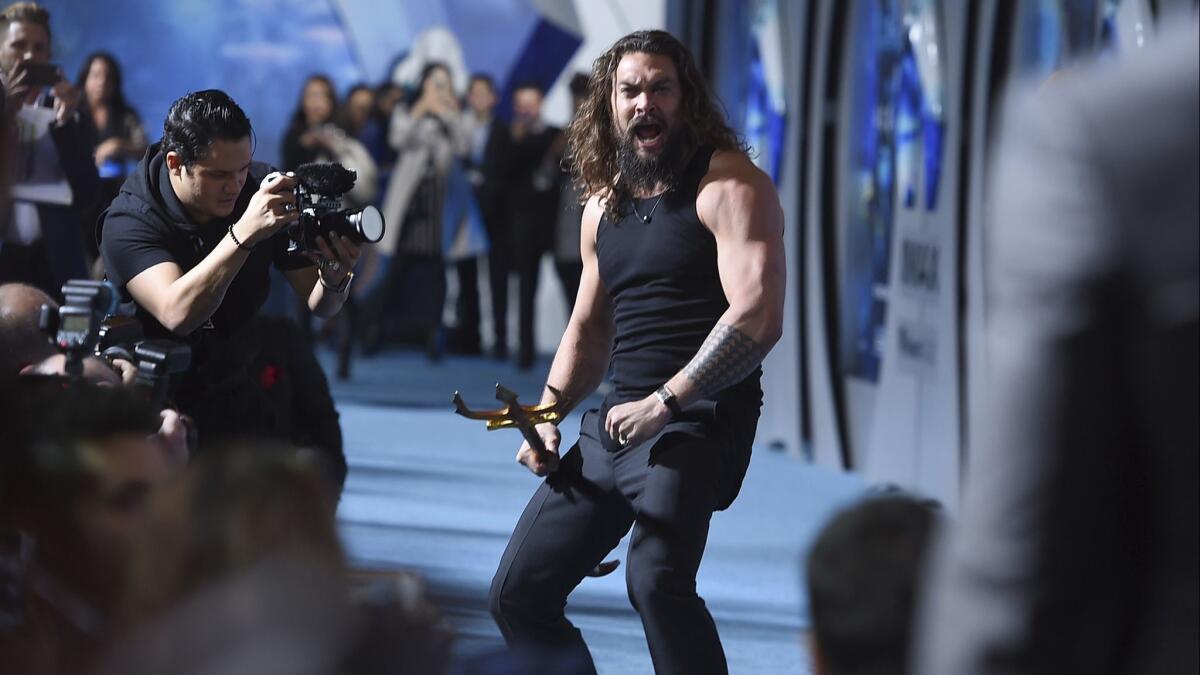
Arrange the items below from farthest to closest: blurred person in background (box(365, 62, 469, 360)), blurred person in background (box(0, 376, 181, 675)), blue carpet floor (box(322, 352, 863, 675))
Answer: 1. blurred person in background (box(365, 62, 469, 360))
2. blue carpet floor (box(322, 352, 863, 675))
3. blurred person in background (box(0, 376, 181, 675))

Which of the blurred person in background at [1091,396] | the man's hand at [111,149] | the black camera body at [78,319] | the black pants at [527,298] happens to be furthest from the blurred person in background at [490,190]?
the blurred person in background at [1091,396]

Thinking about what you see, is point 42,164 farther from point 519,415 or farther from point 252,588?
point 252,588

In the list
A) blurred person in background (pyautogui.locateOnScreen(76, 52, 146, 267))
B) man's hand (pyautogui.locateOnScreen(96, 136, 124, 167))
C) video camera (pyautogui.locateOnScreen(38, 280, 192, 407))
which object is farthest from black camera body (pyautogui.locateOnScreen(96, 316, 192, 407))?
blurred person in background (pyautogui.locateOnScreen(76, 52, 146, 267))

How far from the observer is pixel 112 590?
221cm

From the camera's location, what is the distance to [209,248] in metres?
4.21

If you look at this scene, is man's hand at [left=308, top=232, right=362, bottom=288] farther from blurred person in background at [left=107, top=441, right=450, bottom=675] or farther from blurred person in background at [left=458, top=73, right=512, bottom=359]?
blurred person in background at [left=458, top=73, right=512, bottom=359]

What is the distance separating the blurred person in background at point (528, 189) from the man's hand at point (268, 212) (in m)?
9.64

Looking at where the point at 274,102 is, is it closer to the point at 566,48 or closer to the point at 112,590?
the point at 566,48

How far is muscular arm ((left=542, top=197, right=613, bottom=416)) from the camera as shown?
409cm

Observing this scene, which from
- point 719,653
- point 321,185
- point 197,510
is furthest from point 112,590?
point 321,185

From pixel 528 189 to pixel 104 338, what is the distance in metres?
10.2

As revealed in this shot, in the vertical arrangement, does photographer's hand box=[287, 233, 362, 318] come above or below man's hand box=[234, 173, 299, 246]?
below

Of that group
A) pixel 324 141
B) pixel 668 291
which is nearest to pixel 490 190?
pixel 324 141

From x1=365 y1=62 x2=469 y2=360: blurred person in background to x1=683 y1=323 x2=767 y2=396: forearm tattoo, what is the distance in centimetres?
994
